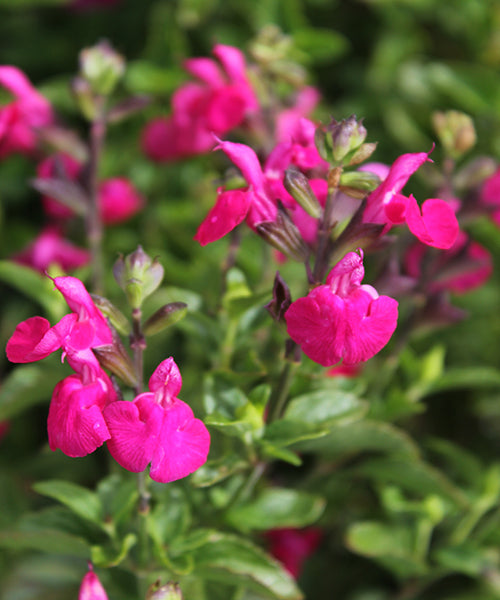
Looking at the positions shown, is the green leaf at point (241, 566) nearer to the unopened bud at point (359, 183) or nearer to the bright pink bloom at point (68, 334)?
the bright pink bloom at point (68, 334)

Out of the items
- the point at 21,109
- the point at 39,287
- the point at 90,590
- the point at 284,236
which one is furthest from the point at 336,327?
the point at 21,109

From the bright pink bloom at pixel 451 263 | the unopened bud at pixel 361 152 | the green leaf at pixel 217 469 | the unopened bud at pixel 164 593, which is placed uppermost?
the unopened bud at pixel 361 152

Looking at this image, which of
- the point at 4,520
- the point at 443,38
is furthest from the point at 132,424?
the point at 443,38

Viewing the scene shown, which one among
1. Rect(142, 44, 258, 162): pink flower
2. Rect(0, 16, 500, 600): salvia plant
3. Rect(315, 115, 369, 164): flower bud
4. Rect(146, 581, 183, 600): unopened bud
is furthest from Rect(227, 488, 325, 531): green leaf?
Rect(142, 44, 258, 162): pink flower

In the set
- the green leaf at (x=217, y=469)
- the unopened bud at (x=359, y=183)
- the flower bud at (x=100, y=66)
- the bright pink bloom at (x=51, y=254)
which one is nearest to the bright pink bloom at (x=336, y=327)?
the unopened bud at (x=359, y=183)

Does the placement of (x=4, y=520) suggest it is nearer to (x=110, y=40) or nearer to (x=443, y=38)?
(x=110, y=40)

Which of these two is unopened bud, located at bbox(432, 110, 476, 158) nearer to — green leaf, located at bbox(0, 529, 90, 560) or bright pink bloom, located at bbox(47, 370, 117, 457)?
bright pink bloom, located at bbox(47, 370, 117, 457)
